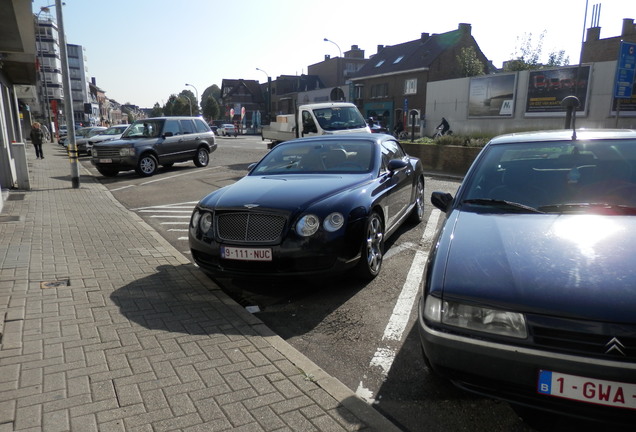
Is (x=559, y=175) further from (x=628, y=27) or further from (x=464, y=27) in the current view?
(x=628, y=27)

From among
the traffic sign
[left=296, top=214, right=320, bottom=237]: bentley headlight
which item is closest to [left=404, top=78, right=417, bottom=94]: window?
the traffic sign

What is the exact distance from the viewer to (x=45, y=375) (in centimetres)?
299

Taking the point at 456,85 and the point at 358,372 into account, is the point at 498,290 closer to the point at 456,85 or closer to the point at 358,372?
the point at 358,372

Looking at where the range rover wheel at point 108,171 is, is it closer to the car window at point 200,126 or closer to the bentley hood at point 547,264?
the car window at point 200,126

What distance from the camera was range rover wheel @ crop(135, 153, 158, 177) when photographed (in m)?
15.5

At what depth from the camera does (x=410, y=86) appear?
4775cm

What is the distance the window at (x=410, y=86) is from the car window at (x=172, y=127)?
34.9 meters

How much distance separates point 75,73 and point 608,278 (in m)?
130

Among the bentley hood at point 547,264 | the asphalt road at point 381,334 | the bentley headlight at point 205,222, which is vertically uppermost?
the bentley hood at point 547,264

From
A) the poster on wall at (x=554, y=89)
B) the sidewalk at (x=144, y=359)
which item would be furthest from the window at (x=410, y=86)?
the sidewalk at (x=144, y=359)

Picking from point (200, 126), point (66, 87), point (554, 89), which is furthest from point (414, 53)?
point (66, 87)

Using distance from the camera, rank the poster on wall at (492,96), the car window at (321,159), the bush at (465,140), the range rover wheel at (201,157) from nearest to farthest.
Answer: the car window at (321,159), the bush at (465,140), the range rover wheel at (201,157), the poster on wall at (492,96)

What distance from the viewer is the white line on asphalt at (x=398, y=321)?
3221mm

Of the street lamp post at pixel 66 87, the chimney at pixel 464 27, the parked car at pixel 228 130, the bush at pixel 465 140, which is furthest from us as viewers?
the parked car at pixel 228 130
